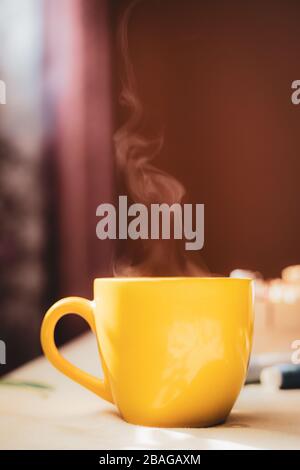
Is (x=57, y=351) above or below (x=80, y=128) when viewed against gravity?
below

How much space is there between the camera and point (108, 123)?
0.88 m

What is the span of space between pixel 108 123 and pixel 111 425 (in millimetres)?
554

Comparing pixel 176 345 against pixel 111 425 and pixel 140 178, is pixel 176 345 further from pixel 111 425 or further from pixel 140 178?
pixel 140 178

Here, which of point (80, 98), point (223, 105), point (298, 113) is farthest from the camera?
point (298, 113)

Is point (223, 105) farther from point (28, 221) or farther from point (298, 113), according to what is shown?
point (28, 221)

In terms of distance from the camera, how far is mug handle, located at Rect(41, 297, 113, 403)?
44cm

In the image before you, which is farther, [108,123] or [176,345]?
[108,123]

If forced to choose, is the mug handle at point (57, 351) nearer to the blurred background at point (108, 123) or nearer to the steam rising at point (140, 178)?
the blurred background at point (108, 123)

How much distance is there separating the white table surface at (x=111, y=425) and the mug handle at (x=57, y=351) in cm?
2

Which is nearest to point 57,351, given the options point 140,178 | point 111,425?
point 111,425

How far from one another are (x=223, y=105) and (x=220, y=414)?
2.63ft

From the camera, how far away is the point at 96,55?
0.88 m

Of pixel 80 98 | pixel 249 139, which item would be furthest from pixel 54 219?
pixel 249 139

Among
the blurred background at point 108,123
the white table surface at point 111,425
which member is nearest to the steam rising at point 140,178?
the blurred background at point 108,123
